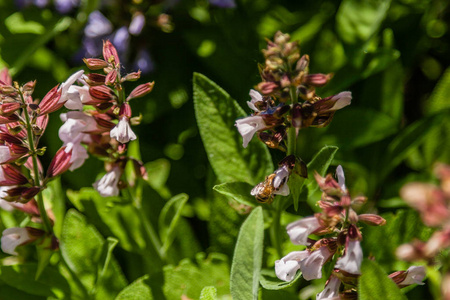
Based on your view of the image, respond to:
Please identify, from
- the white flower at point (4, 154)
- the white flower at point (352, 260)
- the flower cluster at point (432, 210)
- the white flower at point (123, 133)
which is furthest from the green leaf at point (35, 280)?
the flower cluster at point (432, 210)

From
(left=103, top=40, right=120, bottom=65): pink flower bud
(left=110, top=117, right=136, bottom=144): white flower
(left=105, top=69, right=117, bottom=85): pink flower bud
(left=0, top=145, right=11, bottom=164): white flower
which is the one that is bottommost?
(left=0, top=145, right=11, bottom=164): white flower

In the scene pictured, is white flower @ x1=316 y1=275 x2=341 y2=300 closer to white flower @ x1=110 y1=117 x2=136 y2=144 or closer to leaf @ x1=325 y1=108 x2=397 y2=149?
white flower @ x1=110 y1=117 x2=136 y2=144

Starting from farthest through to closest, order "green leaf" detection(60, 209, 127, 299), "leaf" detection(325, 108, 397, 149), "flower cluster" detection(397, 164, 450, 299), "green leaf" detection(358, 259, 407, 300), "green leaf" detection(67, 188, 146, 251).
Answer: "leaf" detection(325, 108, 397, 149) < "green leaf" detection(67, 188, 146, 251) < "green leaf" detection(60, 209, 127, 299) < "green leaf" detection(358, 259, 407, 300) < "flower cluster" detection(397, 164, 450, 299)

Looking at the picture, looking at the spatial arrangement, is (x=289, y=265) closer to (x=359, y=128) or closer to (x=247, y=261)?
(x=247, y=261)

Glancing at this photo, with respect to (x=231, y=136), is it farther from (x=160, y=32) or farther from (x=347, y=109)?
(x=160, y=32)

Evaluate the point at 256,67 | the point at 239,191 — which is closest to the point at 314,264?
the point at 239,191

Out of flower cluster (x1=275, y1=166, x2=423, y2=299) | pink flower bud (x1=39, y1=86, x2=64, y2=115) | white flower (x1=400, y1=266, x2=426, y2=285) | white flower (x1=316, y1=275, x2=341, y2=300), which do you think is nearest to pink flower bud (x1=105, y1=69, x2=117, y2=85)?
pink flower bud (x1=39, y1=86, x2=64, y2=115)
